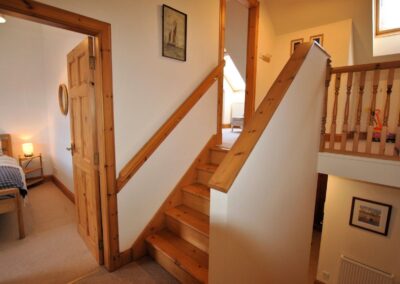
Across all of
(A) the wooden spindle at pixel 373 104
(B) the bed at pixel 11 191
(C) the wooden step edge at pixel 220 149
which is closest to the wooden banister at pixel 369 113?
(A) the wooden spindle at pixel 373 104

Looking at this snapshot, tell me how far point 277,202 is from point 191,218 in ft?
3.02

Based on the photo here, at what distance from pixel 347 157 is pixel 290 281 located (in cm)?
130

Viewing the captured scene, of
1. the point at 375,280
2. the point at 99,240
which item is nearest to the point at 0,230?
the point at 99,240

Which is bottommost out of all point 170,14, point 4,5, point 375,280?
point 375,280

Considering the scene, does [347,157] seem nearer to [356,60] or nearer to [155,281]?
[155,281]

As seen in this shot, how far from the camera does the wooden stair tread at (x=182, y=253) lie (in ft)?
5.36

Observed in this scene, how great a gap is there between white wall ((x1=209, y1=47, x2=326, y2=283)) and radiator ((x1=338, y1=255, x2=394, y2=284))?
160 centimetres

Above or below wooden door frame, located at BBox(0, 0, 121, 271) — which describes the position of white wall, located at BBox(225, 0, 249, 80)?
above

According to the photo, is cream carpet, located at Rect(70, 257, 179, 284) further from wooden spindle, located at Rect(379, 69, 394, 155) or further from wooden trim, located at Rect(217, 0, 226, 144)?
wooden spindle, located at Rect(379, 69, 394, 155)

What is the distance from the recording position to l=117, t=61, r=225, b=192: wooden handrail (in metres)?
1.86

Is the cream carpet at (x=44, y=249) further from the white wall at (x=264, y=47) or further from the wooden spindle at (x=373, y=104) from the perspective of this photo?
the white wall at (x=264, y=47)

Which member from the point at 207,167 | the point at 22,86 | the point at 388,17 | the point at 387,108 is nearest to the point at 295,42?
the point at 388,17

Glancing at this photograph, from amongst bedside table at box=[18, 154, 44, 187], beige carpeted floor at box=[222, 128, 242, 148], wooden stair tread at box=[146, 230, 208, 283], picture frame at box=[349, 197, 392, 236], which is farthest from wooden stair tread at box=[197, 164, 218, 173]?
bedside table at box=[18, 154, 44, 187]

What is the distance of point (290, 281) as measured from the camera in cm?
181
